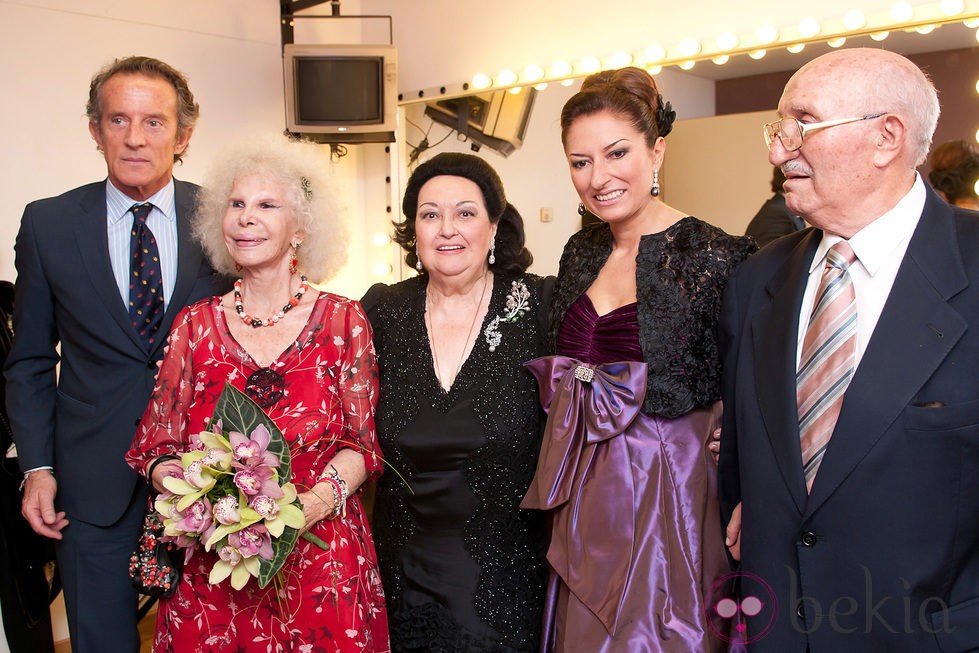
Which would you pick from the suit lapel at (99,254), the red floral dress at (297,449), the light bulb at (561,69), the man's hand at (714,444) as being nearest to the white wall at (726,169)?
the light bulb at (561,69)

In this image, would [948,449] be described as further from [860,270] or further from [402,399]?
[402,399]

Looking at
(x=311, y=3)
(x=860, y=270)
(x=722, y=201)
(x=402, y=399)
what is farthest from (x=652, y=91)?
(x=311, y=3)

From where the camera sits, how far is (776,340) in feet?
5.57

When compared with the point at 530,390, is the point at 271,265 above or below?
above

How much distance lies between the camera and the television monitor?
5.15 m

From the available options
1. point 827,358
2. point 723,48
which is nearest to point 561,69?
point 723,48

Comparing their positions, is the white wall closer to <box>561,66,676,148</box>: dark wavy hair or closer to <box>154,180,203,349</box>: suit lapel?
<box>561,66,676,148</box>: dark wavy hair

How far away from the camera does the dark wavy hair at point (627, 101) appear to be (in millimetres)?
2059

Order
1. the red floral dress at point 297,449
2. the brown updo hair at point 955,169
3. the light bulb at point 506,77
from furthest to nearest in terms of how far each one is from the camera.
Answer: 1. the light bulb at point 506,77
2. the brown updo hair at point 955,169
3. the red floral dress at point 297,449

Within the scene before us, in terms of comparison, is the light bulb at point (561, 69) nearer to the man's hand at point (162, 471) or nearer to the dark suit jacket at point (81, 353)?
the dark suit jacket at point (81, 353)

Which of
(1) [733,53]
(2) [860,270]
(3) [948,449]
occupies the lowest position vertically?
(3) [948,449]

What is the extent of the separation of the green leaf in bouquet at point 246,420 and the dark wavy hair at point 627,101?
104 centimetres

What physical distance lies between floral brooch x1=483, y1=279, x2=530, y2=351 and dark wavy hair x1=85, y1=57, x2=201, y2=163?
108cm

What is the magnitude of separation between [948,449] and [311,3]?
487cm
